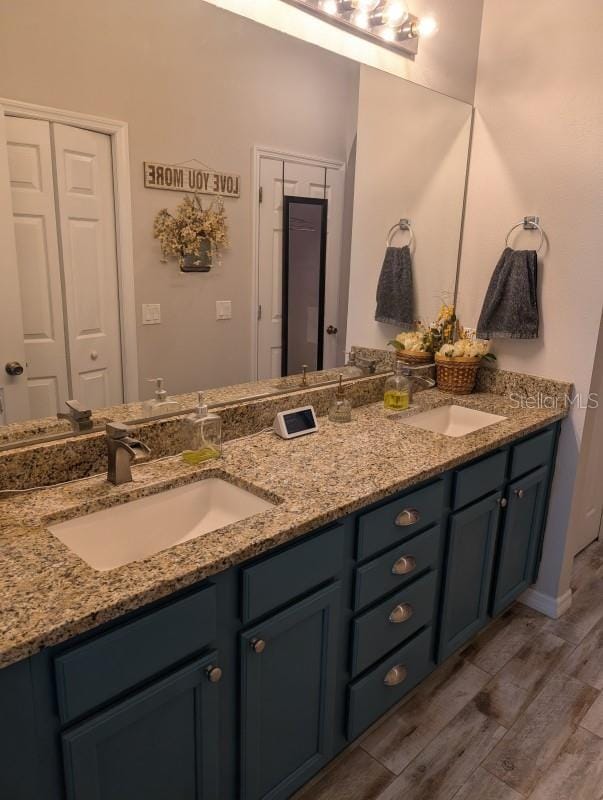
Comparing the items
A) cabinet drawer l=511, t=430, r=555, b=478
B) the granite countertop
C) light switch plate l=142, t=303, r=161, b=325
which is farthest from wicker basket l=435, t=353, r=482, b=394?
light switch plate l=142, t=303, r=161, b=325

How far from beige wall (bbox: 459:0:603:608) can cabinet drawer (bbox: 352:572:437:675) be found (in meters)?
0.91

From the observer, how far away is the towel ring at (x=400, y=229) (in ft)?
7.74

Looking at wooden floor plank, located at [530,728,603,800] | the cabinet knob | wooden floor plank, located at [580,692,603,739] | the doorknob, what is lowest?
wooden floor plank, located at [530,728,603,800]

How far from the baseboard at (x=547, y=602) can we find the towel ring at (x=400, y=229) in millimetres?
1625

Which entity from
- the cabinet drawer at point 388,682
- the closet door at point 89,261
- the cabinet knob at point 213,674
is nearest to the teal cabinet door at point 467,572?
the cabinet drawer at point 388,682

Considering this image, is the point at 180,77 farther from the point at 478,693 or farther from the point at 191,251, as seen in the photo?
the point at 478,693

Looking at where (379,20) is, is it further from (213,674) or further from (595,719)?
(595,719)

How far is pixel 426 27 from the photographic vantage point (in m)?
2.16

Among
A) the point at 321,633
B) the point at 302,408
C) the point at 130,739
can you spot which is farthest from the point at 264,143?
the point at 130,739

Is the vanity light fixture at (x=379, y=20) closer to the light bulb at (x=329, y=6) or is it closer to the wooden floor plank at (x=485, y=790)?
the light bulb at (x=329, y=6)

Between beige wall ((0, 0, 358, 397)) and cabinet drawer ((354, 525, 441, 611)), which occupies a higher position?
beige wall ((0, 0, 358, 397))

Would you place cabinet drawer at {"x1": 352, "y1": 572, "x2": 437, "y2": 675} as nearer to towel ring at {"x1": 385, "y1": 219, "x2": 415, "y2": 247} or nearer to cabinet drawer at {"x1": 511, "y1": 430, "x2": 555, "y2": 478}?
cabinet drawer at {"x1": 511, "y1": 430, "x2": 555, "y2": 478}

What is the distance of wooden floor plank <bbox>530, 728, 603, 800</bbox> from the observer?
5.50 feet

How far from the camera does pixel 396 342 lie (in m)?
2.49
